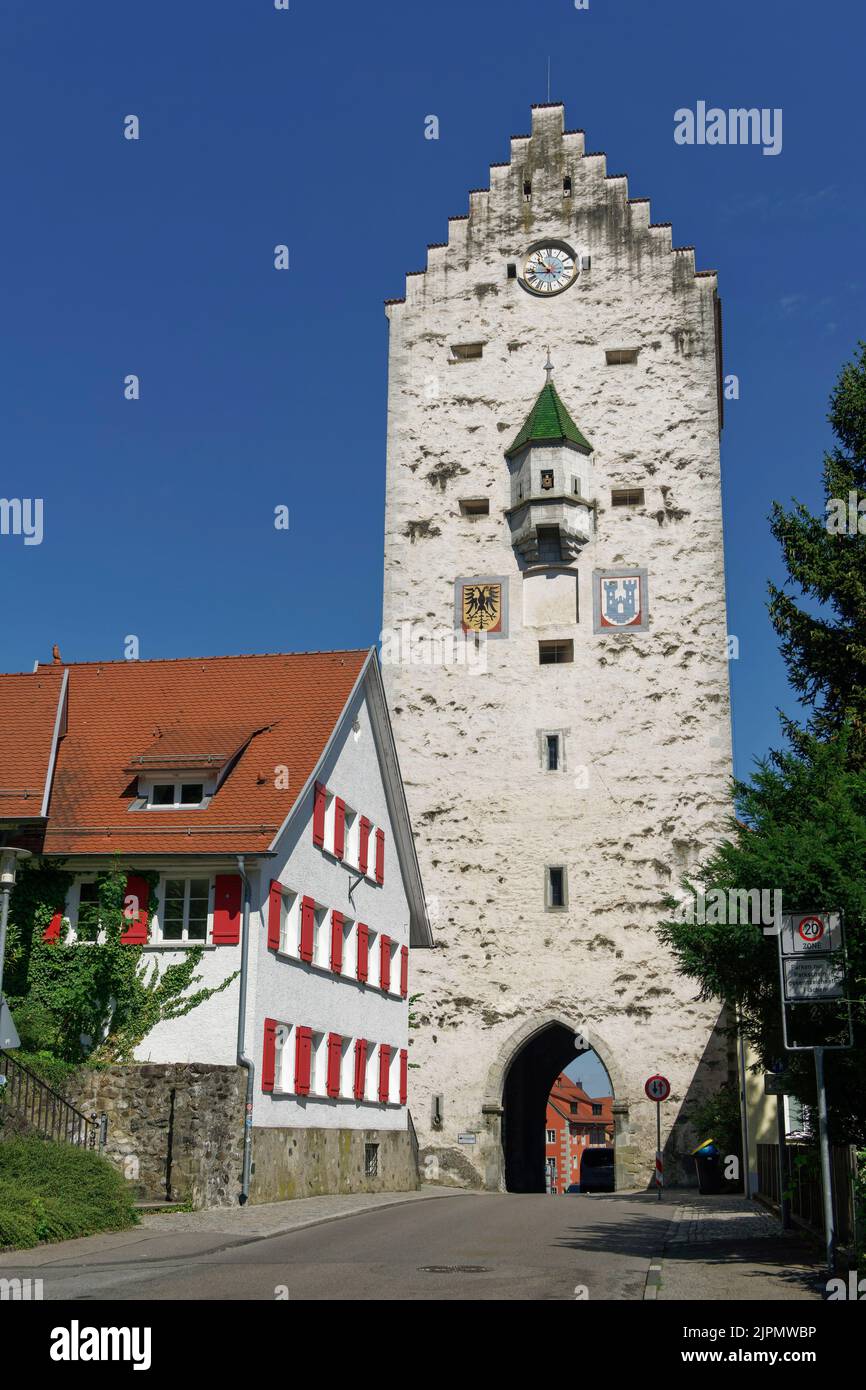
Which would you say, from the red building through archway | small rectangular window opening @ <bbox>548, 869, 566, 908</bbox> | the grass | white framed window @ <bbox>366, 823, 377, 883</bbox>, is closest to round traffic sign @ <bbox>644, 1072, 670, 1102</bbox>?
small rectangular window opening @ <bbox>548, 869, 566, 908</bbox>

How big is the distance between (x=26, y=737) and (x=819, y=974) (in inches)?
598

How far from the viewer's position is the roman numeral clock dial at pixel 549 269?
4322 cm

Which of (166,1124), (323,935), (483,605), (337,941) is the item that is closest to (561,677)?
(483,605)

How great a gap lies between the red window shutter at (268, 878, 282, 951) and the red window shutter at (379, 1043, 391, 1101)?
296 inches

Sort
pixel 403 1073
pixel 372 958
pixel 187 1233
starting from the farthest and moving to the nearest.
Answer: pixel 403 1073, pixel 372 958, pixel 187 1233

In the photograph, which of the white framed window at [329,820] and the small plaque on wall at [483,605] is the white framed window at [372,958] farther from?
the small plaque on wall at [483,605]

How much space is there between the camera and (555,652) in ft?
132

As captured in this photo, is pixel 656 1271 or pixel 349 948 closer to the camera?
pixel 656 1271

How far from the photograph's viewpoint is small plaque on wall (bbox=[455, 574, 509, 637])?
40466 millimetres

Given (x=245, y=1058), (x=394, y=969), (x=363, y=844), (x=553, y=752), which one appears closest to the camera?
(x=245, y=1058)

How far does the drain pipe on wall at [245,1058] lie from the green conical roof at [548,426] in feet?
71.0

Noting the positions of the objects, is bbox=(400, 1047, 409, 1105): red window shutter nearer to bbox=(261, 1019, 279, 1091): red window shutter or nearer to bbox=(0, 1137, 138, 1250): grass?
bbox=(261, 1019, 279, 1091): red window shutter

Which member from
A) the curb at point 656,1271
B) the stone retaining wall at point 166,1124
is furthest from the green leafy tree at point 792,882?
the stone retaining wall at point 166,1124

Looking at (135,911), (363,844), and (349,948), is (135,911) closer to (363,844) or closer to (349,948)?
(349,948)
